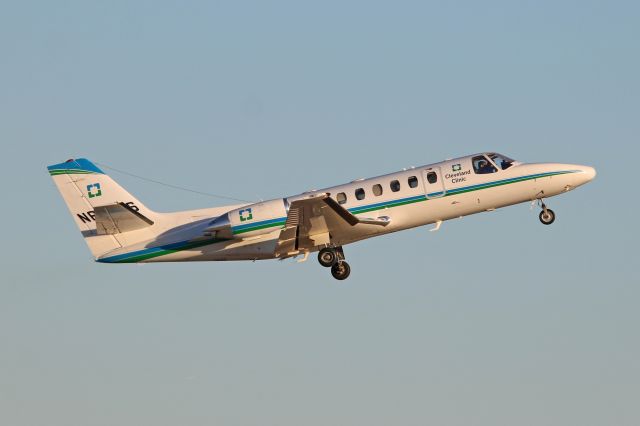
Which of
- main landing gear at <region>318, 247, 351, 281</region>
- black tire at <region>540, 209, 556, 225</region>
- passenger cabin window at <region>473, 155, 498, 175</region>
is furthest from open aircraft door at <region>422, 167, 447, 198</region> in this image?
black tire at <region>540, 209, 556, 225</region>

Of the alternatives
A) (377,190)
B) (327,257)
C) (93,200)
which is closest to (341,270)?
(327,257)

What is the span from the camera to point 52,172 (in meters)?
28.8

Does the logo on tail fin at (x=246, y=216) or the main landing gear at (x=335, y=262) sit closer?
the logo on tail fin at (x=246, y=216)

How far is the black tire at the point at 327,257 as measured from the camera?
88.1ft

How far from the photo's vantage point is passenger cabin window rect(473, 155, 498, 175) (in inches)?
1080

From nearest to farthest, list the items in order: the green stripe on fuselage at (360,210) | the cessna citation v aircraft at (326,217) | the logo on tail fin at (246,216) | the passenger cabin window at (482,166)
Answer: the logo on tail fin at (246,216)
the cessna citation v aircraft at (326,217)
the green stripe on fuselage at (360,210)
the passenger cabin window at (482,166)

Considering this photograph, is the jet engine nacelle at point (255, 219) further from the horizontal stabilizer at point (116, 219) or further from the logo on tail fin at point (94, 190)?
the logo on tail fin at point (94, 190)

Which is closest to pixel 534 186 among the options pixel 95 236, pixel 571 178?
pixel 571 178

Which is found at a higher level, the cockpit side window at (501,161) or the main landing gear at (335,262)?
the cockpit side window at (501,161)

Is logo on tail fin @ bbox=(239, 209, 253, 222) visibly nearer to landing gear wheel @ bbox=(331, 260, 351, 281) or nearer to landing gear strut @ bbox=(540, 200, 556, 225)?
landing gear wheel @ bbox=(331, 260, 351, 281)

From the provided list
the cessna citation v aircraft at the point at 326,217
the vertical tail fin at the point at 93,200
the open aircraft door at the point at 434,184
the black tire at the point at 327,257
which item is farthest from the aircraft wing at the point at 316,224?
the vertical tail fin at the point at 93,200

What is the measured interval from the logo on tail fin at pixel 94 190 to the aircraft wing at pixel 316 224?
6.07 metres

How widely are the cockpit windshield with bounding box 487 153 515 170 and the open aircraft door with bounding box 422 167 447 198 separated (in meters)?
1.77

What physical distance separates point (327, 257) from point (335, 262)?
0.34 metres
